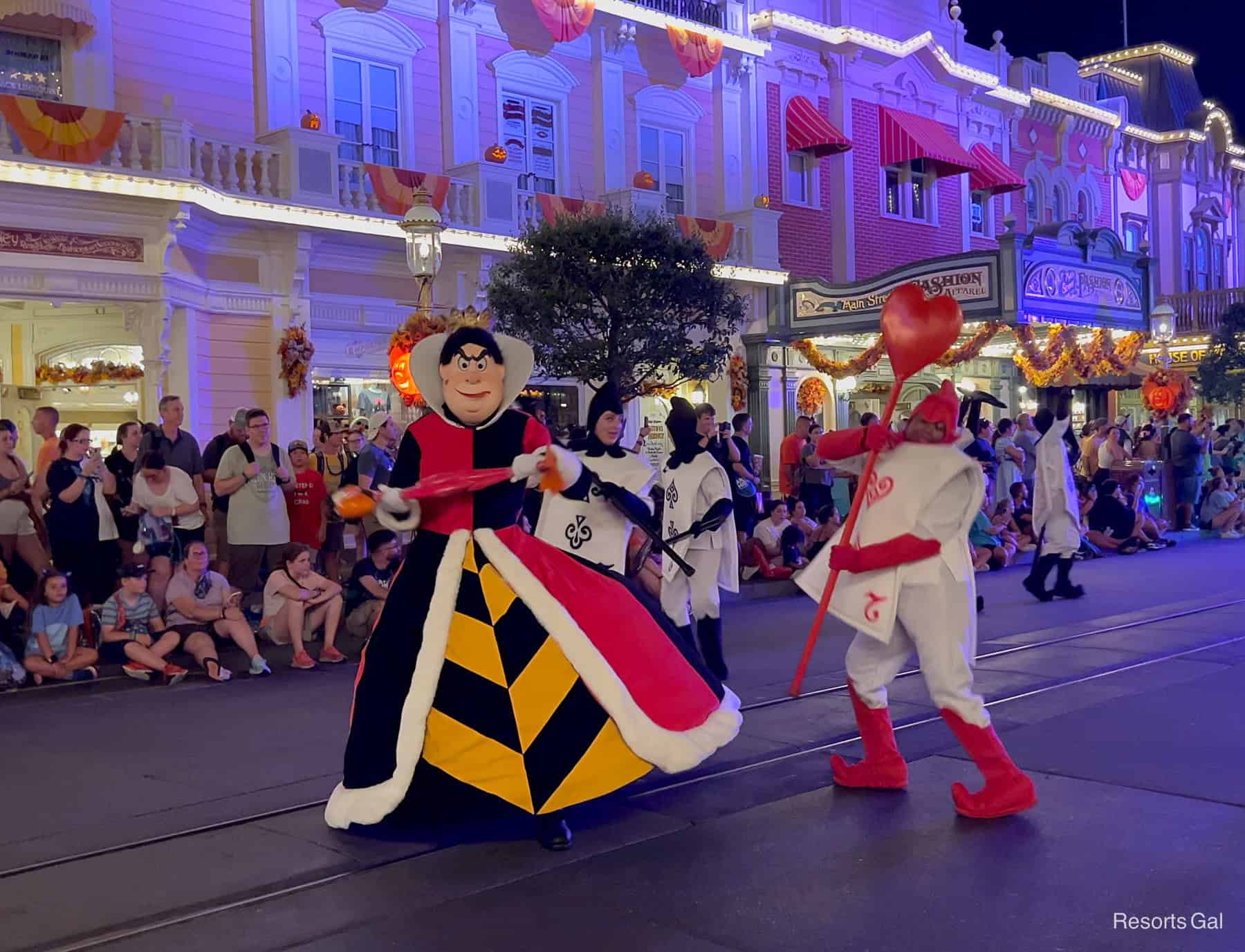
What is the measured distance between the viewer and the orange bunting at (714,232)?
17422 millimetres

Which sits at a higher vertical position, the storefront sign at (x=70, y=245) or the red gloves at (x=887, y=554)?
the storefront sign at (x=70, y=245)

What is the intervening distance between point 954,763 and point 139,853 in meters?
3.26

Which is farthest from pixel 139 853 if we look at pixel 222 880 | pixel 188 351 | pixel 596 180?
pixel 596 180

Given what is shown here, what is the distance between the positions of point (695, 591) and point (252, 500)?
3.49m

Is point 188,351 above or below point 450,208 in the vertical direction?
below

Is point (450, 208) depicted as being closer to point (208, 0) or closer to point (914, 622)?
point (208, 0)

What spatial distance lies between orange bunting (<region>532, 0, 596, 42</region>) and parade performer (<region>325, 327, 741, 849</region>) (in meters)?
12.8

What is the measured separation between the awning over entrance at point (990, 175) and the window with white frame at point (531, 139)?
8639mm

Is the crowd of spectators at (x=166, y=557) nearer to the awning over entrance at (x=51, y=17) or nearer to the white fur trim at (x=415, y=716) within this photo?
the white fur trim at (x=415, y=716)

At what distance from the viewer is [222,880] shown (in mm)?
4156

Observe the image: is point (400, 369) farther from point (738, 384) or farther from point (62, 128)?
point (738, 384)

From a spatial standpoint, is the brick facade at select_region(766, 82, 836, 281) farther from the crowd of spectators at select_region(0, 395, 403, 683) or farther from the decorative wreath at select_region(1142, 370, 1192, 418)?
the crowd of spectators at select_region(0, 395, 403, 683)

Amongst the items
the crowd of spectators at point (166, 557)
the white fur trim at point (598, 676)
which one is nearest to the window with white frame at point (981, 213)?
the crowd of spectators at point (166, 557)

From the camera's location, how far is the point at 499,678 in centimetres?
433
